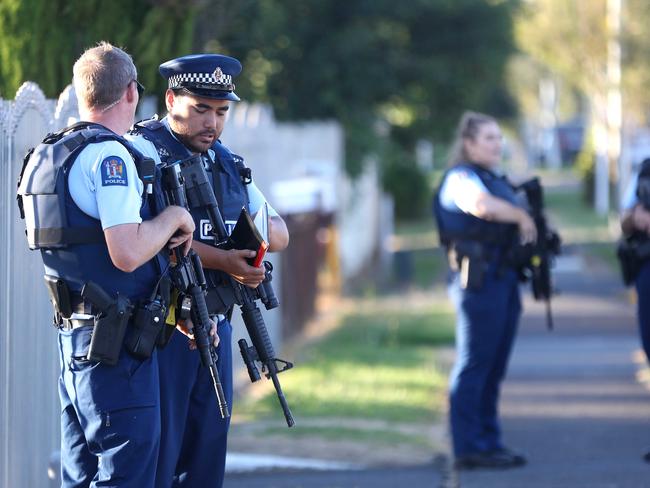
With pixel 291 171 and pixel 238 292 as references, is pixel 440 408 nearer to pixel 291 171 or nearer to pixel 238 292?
pixel 238 292

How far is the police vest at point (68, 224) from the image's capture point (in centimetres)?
421

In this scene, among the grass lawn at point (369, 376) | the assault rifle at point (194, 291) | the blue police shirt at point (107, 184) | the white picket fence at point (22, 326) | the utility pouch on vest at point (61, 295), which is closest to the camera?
the blue police shirt at point (107, 184)

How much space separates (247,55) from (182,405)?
1014 centimetres

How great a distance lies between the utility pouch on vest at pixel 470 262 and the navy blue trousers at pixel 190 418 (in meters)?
2.47

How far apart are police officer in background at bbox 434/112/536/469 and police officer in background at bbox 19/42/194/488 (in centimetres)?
306

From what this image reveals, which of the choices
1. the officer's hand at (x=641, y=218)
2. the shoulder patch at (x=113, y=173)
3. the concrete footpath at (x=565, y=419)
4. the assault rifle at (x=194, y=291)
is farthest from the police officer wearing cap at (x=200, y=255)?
the officer's hand at (x=641, y=218)

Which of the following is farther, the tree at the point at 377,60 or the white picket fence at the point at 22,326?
the tree at the point at 377,60

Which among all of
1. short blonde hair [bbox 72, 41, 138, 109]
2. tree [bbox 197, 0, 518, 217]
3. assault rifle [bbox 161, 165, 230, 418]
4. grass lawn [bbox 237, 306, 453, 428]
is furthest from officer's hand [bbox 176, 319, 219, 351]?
tree [bbox 197, 0, 518, 217]

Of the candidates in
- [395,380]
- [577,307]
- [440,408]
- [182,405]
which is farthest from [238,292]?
[577,307]

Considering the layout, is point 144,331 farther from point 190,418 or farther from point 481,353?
point 481,353

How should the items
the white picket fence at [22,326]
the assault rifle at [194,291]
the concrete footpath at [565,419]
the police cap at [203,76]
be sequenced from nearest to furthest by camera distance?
the assault rifle at [194,291], the police cap at [203,76], the white picket fence at [22,326], the concrete footpath at [565,419]

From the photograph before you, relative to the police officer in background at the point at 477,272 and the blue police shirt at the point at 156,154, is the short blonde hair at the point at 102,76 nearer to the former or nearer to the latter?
the blue police shirt at the point at 156,154

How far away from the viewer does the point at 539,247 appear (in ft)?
24.4

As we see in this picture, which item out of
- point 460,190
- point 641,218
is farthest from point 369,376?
point 460,190
